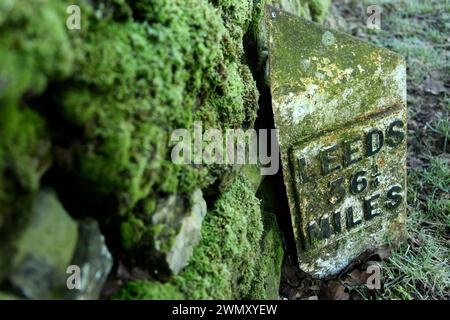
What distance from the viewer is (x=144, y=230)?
1.48 m

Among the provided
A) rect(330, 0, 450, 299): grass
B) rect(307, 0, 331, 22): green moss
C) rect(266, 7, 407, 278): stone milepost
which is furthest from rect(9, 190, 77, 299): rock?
rect(307, 0, 331, 22): green moss

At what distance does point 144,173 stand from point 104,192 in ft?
0.43

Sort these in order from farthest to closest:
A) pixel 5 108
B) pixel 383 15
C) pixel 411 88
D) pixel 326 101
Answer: pixel 383 15 < pixel 411 88 < pixel 326 101 < pixel 5 108

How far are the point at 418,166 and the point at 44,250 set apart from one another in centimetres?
260

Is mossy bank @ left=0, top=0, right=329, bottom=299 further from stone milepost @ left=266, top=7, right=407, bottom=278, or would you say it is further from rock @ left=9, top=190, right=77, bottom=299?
stone milepost @ left=266, top=7, right=407, bottom=278

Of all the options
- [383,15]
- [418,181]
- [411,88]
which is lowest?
[418,181]

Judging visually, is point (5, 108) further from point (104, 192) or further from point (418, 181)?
point (418, 181)

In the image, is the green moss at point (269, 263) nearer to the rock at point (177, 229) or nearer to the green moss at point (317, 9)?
the rock at point (177, 229)

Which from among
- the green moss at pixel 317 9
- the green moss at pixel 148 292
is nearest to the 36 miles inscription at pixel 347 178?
the green moss at pixel 148 292

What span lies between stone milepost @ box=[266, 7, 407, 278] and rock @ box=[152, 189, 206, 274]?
0.64 m

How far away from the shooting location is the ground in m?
2.43

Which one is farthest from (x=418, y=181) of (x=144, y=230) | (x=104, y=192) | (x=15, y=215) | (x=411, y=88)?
(x=15, y=215)

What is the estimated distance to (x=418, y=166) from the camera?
3203 mm
